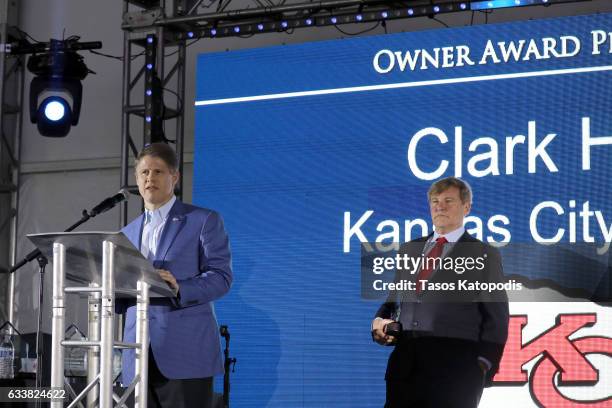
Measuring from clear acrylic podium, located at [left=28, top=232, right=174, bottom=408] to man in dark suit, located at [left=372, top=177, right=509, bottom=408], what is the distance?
1.58m

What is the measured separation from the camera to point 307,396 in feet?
18.0

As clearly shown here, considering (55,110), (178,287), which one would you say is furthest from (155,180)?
(55,110)

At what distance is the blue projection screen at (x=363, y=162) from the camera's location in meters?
5.12

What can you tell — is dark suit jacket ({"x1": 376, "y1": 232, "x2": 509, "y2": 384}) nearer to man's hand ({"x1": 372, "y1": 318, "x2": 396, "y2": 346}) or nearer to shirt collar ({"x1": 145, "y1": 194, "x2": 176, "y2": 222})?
man's hand ({"x1": 372, "y1": 318, "x2": 396, "y2": 346})

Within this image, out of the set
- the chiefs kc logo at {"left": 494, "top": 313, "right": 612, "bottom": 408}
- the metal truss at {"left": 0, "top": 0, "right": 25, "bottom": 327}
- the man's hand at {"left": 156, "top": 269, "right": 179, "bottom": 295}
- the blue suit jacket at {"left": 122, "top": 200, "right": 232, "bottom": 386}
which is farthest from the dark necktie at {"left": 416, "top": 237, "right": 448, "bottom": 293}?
the metal truss at {"left": 0, "top": 0, "right": 25, "bottom": 327}

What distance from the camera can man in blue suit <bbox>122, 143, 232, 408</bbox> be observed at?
303cm

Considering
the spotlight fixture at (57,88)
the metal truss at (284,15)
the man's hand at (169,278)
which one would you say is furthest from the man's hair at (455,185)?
the spotlight fixture at (57,88)

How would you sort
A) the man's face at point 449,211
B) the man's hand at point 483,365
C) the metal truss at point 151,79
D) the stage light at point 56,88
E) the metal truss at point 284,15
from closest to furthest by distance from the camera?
1. the man's hand at point 483,365
2. the man's face at point 449,211
3. the metal truss at point 284,15
4. the metal truss at point 151,79
5. the stage light at point 56,88

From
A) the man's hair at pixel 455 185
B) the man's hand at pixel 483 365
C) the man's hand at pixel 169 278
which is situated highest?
the man's hair at pixel 455 185

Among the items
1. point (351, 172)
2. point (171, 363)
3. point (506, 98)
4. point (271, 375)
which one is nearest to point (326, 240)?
point (351, 172)

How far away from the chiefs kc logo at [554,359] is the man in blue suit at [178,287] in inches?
92.5

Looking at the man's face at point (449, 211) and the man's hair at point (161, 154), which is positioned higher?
the man's hair at point (161, 154)

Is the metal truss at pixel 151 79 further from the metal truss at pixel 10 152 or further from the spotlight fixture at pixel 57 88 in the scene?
the metal truss at pixel 10 152

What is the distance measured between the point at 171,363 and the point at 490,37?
314cm
